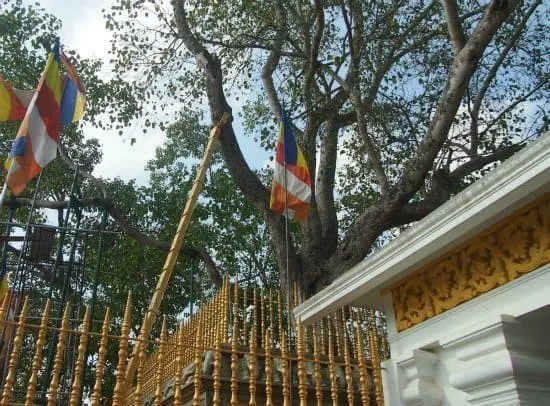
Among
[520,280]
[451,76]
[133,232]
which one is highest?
[451,76]

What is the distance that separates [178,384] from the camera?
3.38 m

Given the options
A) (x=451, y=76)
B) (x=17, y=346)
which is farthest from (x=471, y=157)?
(x=17, y=346)

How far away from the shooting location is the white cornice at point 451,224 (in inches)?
110

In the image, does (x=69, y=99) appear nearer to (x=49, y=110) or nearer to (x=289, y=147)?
(x=49, y=110)

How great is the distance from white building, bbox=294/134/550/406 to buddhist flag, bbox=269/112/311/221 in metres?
2.63

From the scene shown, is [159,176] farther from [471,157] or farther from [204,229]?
[471,157]

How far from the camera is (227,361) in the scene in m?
5.99

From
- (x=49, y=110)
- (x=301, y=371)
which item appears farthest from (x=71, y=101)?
(x=301, y=371)

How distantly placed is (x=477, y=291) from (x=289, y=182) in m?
3.52

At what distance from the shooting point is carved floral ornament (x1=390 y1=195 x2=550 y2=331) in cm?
311

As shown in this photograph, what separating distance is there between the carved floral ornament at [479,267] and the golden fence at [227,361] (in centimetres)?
49

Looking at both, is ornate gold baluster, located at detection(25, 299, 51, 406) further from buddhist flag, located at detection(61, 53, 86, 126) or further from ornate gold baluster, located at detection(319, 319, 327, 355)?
buddhist flag, located at detection(61, 53, 86, 126)

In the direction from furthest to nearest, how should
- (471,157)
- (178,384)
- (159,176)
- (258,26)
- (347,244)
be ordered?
(159,176), (258,26), (471,157), (347,244), (178,384)

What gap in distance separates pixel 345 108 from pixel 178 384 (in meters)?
10.6
